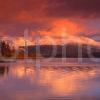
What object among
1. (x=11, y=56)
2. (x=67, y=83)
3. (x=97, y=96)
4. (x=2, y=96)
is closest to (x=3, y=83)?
(x=67, y=83)

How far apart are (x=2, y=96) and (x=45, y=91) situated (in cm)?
103

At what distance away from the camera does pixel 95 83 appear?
26.8ft

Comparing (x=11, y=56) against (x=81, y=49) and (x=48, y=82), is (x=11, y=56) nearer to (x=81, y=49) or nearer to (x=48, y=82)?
(x=81, y=49)

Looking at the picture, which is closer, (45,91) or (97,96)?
(97,96)

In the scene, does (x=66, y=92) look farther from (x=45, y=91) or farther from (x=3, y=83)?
(x=3, y=83)

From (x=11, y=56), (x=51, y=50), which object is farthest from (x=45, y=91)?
(x=11, y=56)


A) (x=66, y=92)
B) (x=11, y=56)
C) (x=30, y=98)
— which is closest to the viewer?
(x=30, y=98)

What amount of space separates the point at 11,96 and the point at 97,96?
1.49 metres

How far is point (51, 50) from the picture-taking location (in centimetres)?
1642

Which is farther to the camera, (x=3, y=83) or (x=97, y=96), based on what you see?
(x=3, y=83)

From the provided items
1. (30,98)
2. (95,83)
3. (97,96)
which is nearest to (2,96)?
(30,98)

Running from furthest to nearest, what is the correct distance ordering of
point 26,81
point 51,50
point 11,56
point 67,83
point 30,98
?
point 11,56 → point 51,50 → point 26,81 → point 67,83 → point 30,98

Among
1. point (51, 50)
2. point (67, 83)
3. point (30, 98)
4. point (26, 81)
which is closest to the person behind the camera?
point (30, 98)

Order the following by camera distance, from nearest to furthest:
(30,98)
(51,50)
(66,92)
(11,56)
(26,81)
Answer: (30,98)
(66,92)
(26,81)
(51,50)
(11,56)
